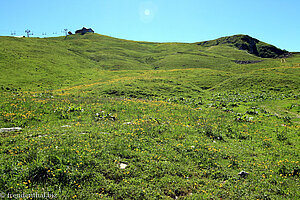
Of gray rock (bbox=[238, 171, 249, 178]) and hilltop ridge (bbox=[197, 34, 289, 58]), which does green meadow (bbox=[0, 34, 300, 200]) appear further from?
hilltop ridge (bbox=[197, 34, 289, 58])

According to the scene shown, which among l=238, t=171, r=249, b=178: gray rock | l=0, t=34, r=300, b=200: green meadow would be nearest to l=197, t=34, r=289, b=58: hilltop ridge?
l=0, t=34, r=300, b=200: green meadow

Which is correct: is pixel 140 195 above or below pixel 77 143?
below

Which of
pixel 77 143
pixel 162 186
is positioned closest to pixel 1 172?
pixel 77 143

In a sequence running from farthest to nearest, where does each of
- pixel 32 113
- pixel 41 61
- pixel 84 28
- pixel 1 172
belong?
pixel 84 28
pixel 41 61
pixel 32 113
pixel 1 172

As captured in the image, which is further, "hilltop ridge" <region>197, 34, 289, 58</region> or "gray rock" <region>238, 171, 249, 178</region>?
"hilltop ridge" <region>197, 34, 289, 58</region>

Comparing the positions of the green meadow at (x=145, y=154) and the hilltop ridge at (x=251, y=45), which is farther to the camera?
the hilltop ridge at (x=251, y=45)

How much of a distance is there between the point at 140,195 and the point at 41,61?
2619 inches

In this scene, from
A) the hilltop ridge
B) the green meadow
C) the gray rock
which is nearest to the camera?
the green meadow

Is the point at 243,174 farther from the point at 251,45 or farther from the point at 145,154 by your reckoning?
the point at 251,45

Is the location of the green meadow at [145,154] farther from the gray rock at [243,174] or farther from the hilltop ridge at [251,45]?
the hilltop ridge at [251,45]

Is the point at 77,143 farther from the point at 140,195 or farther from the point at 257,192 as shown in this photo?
the point at 257,192

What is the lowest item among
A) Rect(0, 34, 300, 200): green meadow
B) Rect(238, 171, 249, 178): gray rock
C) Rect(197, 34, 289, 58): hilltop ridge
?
Rect(238, 171, 249, 178): gray rock

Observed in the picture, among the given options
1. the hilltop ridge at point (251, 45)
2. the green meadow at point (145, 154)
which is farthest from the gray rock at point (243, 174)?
the hilltop ridge at point (251, 45)

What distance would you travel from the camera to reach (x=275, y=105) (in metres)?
27.2
